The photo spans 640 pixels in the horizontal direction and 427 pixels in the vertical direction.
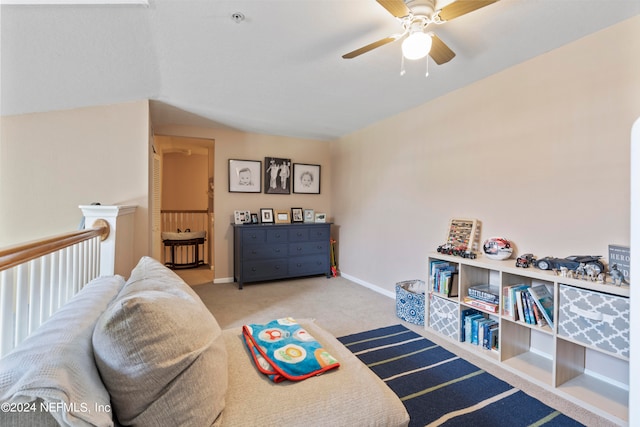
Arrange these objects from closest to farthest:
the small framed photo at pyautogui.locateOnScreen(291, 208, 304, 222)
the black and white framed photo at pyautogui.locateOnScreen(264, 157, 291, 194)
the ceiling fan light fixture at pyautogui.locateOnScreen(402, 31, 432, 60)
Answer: the ceiling fan light fixture at pyautogui.locateOnScreen(402, 31, 432, 60) → the black and white framed photo at pyautogui.locateOnScreen(264, 157, 291, 194) → the small framed photo at pyautogui.locateOnScreen(291, 208, 304, 222)

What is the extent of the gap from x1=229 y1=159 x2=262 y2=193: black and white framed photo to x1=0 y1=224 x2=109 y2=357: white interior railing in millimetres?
2788

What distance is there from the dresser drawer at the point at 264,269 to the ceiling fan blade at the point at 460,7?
11.7ft

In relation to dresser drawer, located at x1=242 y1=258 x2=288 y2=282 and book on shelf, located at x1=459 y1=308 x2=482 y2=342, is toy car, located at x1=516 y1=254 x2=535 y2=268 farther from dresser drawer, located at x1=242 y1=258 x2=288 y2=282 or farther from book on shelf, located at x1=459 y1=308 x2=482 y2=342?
dresser drawer, located at x1=242 y1=258 x2=288 y2=282

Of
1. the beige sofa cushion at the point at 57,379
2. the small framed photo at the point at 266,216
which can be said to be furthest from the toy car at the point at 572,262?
the small framed photo at the point at 266,216

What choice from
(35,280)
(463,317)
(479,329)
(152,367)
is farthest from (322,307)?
(152,367)

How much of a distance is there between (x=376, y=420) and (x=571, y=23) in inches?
101

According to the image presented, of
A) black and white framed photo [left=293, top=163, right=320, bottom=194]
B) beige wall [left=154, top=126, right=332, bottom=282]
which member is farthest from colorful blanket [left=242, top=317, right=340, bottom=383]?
black and white framed photo [left=293, top=163, right=320, bottom=194]

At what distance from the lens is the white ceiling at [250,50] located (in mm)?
1692

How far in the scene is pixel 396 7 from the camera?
1446 millimetres

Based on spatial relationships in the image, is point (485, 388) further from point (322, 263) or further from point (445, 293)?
point (322, 263)

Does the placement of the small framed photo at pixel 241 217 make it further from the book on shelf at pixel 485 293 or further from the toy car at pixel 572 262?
the toy car at pixel 572 262

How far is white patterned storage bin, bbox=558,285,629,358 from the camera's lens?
61.7 inches

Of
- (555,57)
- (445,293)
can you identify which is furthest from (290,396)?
(555,57)

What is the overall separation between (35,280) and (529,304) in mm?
2820
